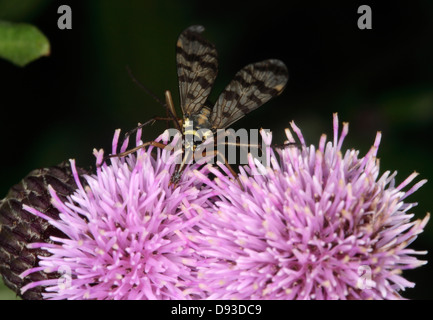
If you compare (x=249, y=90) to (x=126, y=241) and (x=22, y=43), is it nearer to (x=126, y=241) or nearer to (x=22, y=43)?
(x=126, y=241)

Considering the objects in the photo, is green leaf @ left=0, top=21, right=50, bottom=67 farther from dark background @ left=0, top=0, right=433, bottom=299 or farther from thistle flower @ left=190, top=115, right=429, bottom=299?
thistle flower @ left=190, top=115, right=429, bottom=299

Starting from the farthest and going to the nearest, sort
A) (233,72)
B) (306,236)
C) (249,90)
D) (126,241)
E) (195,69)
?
(233,72), (195,69), (249,90), (126,241), (306,236)

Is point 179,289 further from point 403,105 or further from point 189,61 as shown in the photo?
point 403,105

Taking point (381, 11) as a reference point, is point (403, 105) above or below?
below

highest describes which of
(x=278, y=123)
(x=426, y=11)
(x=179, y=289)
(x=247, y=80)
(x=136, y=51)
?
(x=426, y=11)

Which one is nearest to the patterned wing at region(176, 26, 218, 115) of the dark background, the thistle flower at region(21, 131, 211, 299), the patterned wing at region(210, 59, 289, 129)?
the patterned wing at region(210, 59, 289, 129)

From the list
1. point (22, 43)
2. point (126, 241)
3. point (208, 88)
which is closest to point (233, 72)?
point (208, 88)

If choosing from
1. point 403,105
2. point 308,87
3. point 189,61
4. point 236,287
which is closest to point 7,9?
point 189,61
